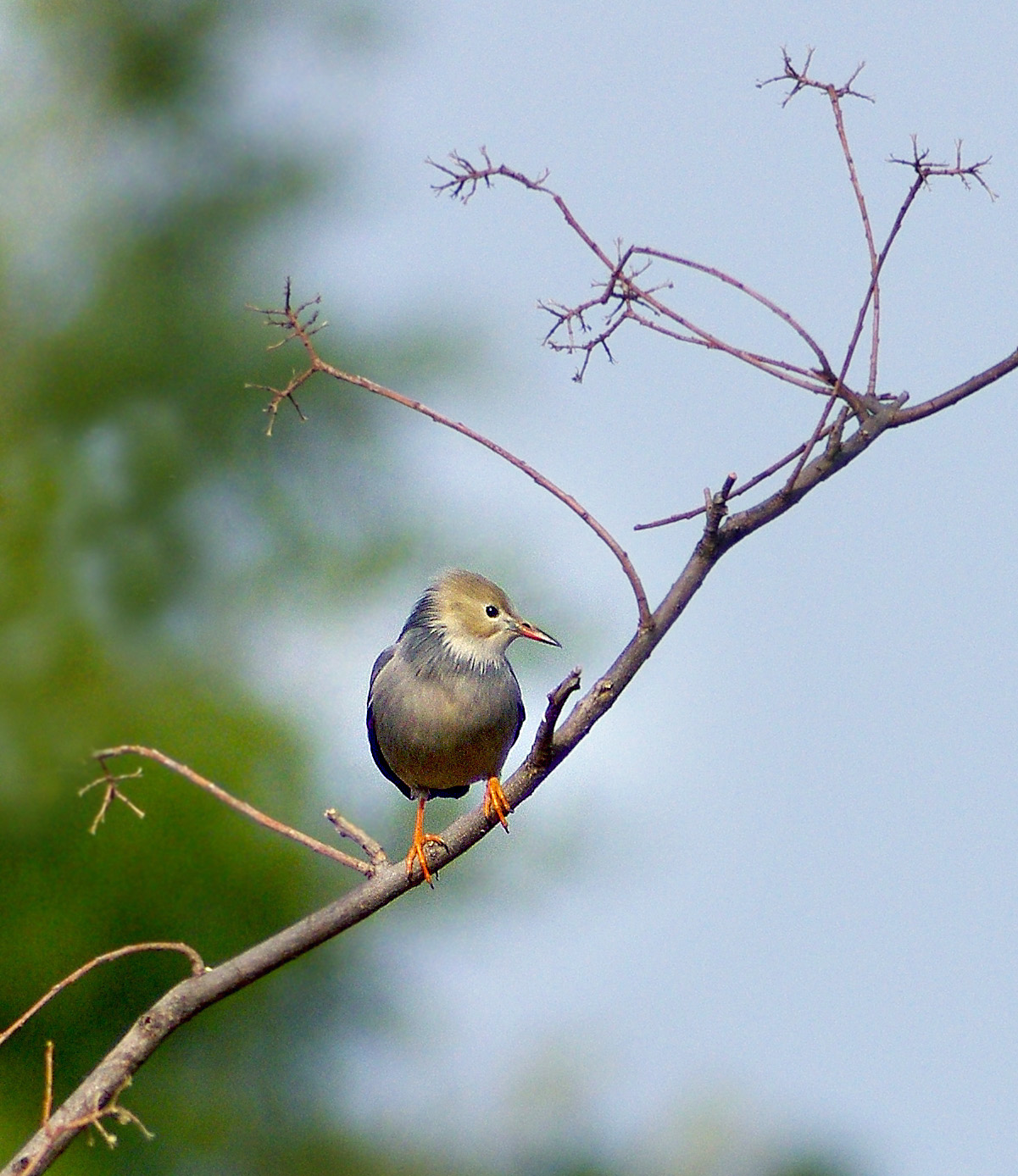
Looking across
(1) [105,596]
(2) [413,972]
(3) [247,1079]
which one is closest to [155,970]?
(3) [247,1079]

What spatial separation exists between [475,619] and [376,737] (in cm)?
43

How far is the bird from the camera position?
3977 mm

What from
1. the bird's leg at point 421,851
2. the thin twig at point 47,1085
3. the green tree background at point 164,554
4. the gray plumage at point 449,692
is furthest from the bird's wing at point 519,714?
the green tree background at point 164,554

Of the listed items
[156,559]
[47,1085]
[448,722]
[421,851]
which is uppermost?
[156,559]

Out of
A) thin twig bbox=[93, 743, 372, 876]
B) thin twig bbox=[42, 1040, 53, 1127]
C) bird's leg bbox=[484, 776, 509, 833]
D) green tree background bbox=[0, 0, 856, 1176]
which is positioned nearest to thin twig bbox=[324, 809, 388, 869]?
thin twig bbox=[93, 743, 372, 876]

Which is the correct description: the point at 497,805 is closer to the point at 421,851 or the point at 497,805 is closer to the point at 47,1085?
the point at 421,851

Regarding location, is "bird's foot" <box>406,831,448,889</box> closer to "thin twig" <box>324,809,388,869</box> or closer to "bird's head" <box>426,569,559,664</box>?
"thin twig" <box>324,809,388,869</box>

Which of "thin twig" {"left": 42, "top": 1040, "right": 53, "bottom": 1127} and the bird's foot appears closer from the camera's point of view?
"thin twig" {"left": 42, "top": 1040, "right": 53, "bottom": 1127}

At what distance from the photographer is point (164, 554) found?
13.6 metres

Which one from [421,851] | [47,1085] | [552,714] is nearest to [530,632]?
[421,851]

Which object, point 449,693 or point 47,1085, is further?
point 449,693

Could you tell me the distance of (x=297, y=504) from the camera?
13461 millimetres

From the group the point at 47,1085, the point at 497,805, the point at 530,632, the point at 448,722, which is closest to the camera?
the point at 47,1085

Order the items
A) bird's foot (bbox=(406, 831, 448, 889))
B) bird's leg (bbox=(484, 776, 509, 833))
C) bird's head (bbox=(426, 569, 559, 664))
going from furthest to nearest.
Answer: bird's head (bbox=(426, 569, 559, 664)) → bird's foot (bbox=(406, 831, 448, 889)) → bird's leg (bbox=(484, 776, 509, 833))
